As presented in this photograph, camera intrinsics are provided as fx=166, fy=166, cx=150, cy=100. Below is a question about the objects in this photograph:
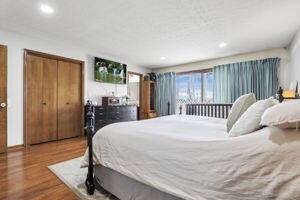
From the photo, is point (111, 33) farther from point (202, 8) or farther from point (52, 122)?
point (52, 122)

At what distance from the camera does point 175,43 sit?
3.91 m

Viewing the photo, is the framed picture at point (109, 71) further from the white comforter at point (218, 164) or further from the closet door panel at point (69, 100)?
the white comforter at point (218, 164)

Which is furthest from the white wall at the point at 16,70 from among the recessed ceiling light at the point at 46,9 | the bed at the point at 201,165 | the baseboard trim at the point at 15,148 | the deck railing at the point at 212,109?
the deck railing at the point at 212,109

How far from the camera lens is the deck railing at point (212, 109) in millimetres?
4086

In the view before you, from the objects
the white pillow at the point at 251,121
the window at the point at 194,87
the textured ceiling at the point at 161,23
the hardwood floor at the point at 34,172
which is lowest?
the hardwood floor at the point at 34,172

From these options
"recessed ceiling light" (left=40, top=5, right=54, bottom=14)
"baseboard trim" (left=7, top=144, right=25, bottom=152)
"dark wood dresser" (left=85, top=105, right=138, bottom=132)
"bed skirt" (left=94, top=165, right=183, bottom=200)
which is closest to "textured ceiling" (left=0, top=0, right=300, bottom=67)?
"recessed ceiling light" (left=40, top=5, right=54, bottom=14)

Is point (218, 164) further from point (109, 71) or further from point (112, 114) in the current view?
point (109, 71)

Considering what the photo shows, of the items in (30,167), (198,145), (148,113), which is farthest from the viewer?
(148,113)

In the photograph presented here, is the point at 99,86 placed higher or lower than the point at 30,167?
higher

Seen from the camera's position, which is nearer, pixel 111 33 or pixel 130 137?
pixel 130 137

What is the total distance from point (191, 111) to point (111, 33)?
2817 millimetres

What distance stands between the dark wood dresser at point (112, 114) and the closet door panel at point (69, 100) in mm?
545

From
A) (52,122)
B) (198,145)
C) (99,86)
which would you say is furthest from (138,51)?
(198,145)

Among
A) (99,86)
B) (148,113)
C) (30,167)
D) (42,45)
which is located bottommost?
(30,167)
